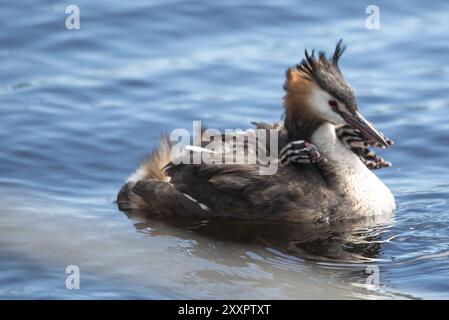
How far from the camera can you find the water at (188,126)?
911 cm

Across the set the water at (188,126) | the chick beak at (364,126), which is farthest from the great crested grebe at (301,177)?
the water at (188,126)

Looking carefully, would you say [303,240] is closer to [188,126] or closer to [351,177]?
[351,177]

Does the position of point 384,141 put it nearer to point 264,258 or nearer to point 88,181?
point 264,258

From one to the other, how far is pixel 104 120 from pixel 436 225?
14.1 ft

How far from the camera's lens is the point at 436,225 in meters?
10.2

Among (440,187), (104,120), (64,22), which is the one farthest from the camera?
(64,22)

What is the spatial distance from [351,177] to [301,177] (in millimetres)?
521

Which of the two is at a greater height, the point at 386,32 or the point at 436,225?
the point at 386,32

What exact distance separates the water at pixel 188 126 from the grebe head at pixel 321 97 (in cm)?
100

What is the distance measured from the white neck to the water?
20 cm

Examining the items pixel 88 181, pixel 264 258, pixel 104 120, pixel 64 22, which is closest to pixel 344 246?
pixel 264 258

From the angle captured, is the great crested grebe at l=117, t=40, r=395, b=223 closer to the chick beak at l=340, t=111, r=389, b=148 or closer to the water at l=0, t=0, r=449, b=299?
the chick beak at l=340, t=111, r=389, b=148
